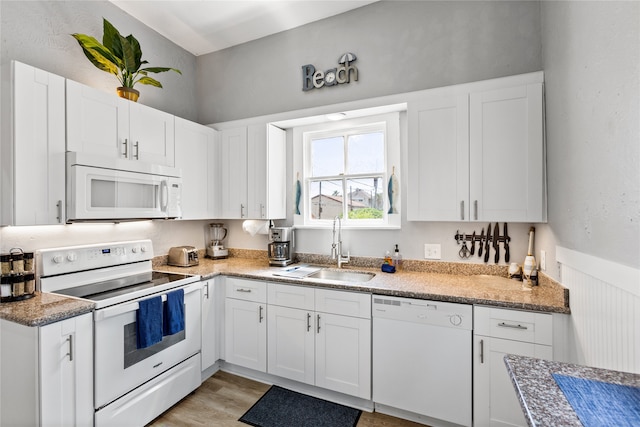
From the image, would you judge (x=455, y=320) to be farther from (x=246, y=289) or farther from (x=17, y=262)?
(x=17, y=262)

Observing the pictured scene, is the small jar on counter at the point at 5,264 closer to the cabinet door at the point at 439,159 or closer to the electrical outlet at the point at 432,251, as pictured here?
the cabinet door at the point at 439,159

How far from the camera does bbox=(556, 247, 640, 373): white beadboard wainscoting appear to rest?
1110mm

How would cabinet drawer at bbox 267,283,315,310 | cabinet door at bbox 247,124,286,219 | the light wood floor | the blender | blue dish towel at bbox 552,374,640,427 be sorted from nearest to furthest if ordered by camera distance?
blue dish towel at bbox 552,374,640,427
the light wood floor
cabinet drawer at bbox 267,283,315,310
cabinet door at bbox 247,124,286,219
the blender

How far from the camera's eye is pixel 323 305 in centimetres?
219

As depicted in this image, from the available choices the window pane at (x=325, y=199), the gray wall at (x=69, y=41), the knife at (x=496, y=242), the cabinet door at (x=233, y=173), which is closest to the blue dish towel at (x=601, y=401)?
the knife at (x=496, y=242)

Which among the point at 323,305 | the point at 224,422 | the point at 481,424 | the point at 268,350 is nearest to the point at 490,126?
the point at 323,305

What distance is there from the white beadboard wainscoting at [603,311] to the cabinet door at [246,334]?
1.96m

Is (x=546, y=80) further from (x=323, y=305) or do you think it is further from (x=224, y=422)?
(x=224, y=422)

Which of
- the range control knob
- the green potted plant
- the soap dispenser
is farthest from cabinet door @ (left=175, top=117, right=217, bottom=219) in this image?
the range control knob

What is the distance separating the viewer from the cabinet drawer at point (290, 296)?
2238 mm

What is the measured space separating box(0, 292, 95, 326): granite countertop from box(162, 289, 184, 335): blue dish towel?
47cm

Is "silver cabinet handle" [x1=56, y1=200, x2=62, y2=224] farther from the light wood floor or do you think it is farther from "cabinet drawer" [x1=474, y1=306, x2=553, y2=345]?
"cabinet drawer" [x1=474, y1=306, x2=553, y2=345]

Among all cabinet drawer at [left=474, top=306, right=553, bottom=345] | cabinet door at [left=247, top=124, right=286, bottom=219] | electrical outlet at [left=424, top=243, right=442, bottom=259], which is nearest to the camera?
cabinet drawer at [left=474, top=306, right=553, bottom=345]

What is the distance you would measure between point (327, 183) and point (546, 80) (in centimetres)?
180
